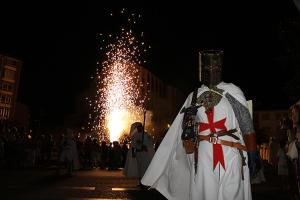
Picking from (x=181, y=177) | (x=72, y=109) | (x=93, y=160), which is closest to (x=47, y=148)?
(x=93, y=160)

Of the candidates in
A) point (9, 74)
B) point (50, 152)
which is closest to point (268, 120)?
point (9, 74)

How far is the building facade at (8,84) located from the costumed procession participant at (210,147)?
6173 centimetres

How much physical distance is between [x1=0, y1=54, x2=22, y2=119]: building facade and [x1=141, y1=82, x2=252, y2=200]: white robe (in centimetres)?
6168

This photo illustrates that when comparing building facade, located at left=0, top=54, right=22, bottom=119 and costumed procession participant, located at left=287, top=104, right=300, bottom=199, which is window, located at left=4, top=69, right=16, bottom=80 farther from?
costumed procession participant, located at left=287, top=104, right=300, bottom=199

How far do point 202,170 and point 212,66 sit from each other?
1.36m

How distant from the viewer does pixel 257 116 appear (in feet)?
388

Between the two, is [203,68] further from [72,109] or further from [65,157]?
[72,109]

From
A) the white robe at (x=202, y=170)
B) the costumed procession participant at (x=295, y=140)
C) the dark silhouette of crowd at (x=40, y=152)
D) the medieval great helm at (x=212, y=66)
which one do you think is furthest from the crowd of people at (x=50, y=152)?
the medieval great helm at (x=212, y=66)

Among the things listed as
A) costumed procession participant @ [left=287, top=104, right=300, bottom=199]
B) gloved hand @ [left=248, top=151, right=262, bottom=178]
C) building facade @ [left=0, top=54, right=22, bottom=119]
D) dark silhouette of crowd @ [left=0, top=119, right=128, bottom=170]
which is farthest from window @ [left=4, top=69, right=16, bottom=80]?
gloved hand @ [left=248, top=151, right=262, bottom=178]

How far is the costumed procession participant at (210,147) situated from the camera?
5.57m

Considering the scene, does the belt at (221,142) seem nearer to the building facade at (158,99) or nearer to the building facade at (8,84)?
the building facade at (8,84)

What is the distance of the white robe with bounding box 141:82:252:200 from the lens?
5531 millimetres

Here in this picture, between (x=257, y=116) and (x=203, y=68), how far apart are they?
11529 centimetres

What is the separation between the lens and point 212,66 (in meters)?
6.10
